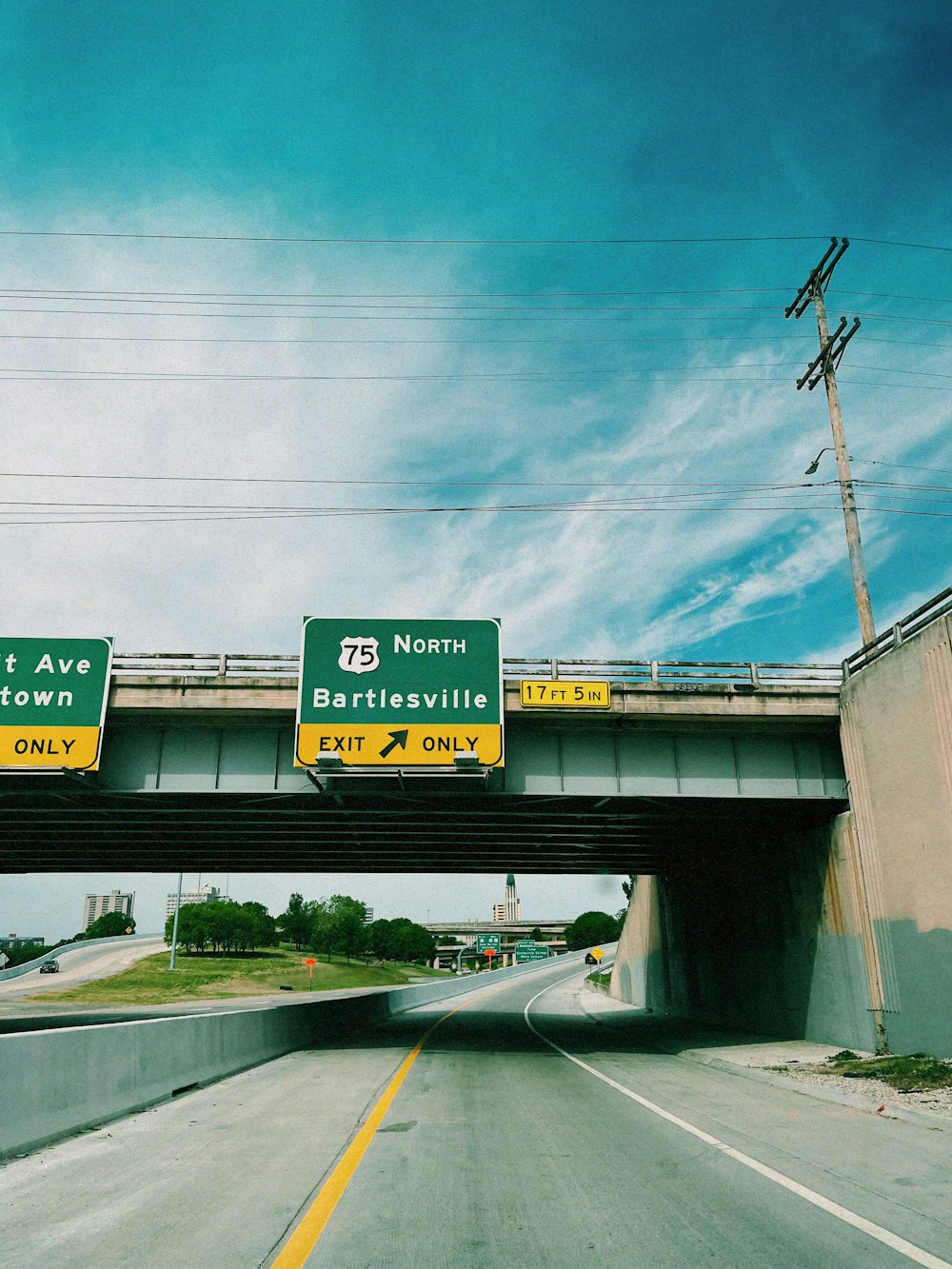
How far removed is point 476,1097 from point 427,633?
32.4 ft

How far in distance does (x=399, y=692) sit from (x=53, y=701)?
7250 millimetres

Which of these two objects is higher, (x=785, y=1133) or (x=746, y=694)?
(x=746, y=694)

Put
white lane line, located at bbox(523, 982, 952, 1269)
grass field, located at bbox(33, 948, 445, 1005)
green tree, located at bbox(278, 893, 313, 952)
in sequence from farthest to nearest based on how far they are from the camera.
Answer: green tree, located at bbox(278, 893, 313, 952), grass field, located at bbox(33, 948, 445, 1005), white lane line, located at bbox(523, 982, 952, 1269)

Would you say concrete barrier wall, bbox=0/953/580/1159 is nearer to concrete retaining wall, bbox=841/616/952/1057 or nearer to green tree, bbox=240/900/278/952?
concrete retaining wall, bbox=841/616/952/1057

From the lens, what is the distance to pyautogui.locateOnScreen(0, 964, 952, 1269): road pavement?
5.49 m

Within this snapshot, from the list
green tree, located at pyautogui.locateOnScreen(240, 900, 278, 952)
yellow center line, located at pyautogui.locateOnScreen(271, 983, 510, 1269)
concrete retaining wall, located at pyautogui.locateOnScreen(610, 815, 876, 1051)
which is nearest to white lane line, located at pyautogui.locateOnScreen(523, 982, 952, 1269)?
yellow center line, located at pyautogui.locateOnScreen(271, 983, 510, 1269)

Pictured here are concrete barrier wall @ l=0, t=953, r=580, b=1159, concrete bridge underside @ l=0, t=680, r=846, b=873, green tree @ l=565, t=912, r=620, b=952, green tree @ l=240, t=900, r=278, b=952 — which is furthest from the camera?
green tree @ l=565, t=912, r=620, b=952

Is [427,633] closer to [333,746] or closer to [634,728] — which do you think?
[333,746]

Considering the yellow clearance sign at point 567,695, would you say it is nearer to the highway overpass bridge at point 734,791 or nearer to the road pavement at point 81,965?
the highway overpass bridge at point 734,791

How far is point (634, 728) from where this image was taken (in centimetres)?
2127

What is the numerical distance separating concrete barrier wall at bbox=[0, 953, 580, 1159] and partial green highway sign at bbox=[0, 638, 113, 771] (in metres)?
6.49

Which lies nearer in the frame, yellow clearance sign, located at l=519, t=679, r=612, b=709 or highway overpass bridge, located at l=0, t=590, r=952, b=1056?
highway overpass bridge, located at l=0, t=590, r=952, b=1056

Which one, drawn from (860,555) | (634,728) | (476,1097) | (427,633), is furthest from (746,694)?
(476,1097)

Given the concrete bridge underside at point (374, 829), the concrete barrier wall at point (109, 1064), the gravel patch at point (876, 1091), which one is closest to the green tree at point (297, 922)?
the concrete bridge underside at point (374, 829)
